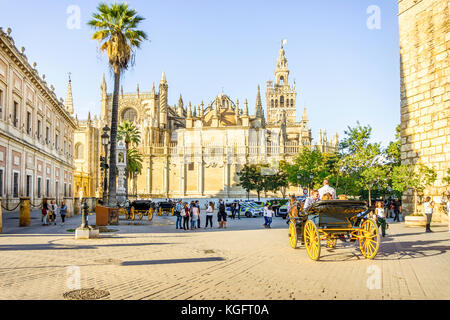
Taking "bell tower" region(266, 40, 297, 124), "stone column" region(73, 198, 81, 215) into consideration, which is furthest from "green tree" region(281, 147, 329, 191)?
"bell tower" region(266, 40, 297, 124)

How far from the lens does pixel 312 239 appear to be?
8.71 meters

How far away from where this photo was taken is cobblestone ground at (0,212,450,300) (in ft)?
19.2

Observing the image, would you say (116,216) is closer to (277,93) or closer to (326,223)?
(326,223)

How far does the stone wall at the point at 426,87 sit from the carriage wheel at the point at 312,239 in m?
12.6

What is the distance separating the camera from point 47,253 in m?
9.65

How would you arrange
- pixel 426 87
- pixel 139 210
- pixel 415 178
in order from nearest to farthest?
pixel 415 178 → pixel 426 87 → pixel 139 210

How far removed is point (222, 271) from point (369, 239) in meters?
3.54

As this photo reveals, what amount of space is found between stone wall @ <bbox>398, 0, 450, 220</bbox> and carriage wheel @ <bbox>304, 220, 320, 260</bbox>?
41.2ft

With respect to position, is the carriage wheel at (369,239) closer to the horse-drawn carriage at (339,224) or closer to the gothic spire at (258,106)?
the horse-drawn carriage at (339,224)

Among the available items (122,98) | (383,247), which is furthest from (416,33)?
(122,98)

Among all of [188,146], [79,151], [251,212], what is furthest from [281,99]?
[251,212]

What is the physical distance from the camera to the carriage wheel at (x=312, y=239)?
27.6ft

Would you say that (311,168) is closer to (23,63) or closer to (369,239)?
(23,63)

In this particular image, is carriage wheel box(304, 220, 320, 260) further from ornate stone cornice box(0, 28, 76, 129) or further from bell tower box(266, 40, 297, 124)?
bell tower box(266, 40, 297, 124)
